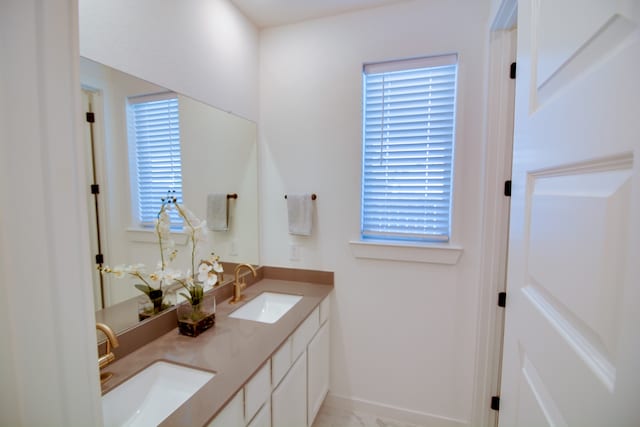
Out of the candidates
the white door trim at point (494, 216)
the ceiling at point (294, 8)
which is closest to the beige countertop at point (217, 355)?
the white door trim at point (494, 216)

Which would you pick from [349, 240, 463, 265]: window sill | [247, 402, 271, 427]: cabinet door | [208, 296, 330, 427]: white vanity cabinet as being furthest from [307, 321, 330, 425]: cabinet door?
[349, 240, 463, 265]: window sill

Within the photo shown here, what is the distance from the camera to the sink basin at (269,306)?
1.75 metres

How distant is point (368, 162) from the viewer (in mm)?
1895

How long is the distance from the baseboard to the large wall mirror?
1.25m

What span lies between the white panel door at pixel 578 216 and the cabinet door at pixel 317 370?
109 cm

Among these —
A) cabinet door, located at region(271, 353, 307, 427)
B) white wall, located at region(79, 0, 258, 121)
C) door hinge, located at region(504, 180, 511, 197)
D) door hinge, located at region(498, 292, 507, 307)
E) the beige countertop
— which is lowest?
cabinet door, located at region(271, 353, 307, 427)

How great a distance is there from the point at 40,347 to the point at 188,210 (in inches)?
48.6

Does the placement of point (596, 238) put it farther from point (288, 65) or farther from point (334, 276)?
point (288, 65)

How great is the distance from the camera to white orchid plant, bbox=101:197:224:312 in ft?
4.15

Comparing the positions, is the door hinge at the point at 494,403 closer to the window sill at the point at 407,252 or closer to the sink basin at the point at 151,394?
the window sill at the point at 407,252

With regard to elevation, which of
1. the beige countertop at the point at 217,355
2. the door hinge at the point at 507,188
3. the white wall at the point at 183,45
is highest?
the white wall at the point at 183,45

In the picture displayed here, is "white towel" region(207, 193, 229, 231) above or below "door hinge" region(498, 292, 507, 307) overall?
above

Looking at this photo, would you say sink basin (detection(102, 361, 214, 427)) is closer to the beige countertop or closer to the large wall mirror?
the beige countertop

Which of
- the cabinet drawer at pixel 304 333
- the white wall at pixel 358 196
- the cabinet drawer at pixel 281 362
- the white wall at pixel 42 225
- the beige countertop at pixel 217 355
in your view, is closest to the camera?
the white wall at pixel 42 225
